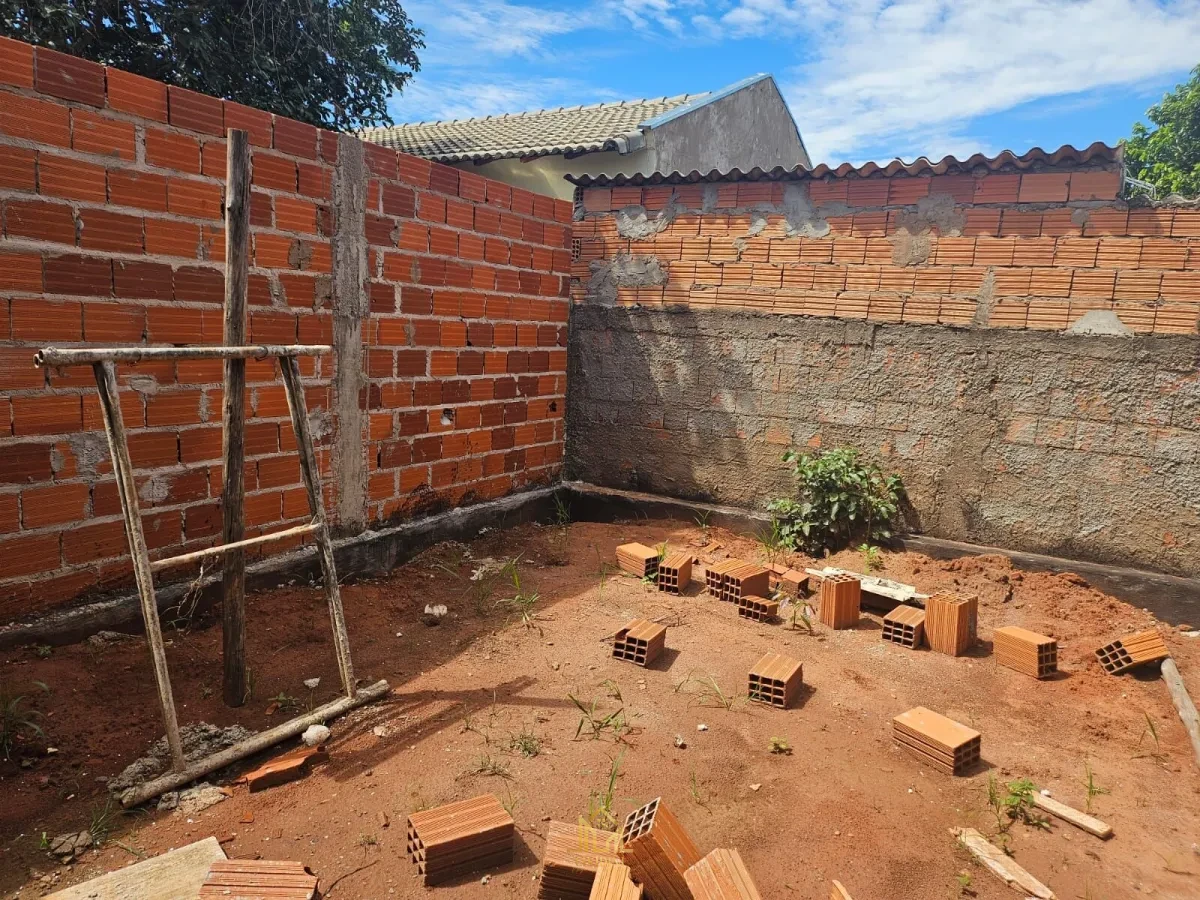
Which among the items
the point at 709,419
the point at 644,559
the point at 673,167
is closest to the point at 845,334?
the point at 709,419

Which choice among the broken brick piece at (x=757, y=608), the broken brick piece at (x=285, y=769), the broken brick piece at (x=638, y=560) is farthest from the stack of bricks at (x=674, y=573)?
the broken brick piece at (x=285, y=769)

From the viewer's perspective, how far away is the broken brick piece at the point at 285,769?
2629mm

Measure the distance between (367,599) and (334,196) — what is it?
2.36 metres

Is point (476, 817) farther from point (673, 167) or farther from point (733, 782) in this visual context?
point (673, 167)

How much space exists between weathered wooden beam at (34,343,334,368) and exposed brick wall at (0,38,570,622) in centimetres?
61

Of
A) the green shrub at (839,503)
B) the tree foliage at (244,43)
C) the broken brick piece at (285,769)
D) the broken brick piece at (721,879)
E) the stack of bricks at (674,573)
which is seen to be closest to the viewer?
the broken brick piece at (721,879)

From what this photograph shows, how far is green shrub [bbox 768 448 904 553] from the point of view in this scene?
5125mm

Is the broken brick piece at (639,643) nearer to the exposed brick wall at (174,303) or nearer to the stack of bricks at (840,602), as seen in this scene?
the stack of bricks at (840,602)

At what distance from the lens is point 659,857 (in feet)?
6.95

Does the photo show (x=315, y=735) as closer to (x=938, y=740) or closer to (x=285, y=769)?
(x=285, y=769)

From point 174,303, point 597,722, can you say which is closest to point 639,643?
point 597,722

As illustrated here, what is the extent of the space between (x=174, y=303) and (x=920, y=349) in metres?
4.45

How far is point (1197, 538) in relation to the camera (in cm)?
425

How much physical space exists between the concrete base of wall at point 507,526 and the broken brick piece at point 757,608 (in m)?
1.32
